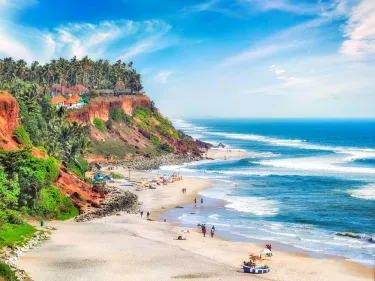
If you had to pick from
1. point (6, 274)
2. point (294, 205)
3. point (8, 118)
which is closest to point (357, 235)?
point (294, 205)

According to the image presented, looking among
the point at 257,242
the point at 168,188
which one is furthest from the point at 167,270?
the point at 168,188

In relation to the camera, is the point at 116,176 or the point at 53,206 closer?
the point at 53,206

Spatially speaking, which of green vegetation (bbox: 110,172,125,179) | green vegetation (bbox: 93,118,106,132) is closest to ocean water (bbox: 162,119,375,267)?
green vegetation (bbox: 110,172,125,179)

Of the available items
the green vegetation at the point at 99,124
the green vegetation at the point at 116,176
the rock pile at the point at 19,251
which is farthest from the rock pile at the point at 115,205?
the green vegetation at the point at 99,124

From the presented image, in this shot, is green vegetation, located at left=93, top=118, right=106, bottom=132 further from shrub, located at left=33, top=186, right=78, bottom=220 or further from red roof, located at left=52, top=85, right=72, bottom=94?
shrub, located at left=33, top=186, right=78, bottom=220

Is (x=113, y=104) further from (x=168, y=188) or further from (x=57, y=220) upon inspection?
(x=57, y=220)

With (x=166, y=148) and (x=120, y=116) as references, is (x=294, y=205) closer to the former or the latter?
(x=166, y=148)

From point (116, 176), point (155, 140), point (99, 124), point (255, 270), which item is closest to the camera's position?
point (255, 270)
